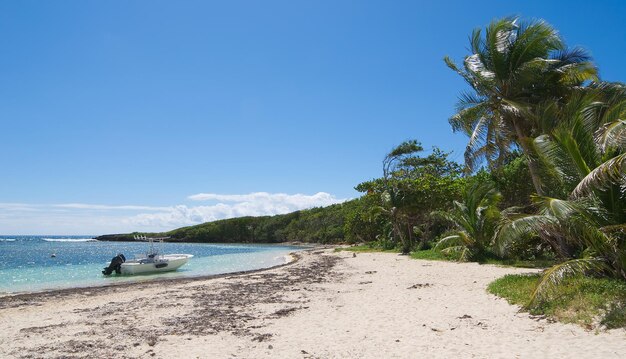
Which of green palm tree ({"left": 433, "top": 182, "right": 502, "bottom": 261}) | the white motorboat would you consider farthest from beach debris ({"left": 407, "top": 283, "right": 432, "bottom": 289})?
the white motorboat

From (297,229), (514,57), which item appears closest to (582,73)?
(514,57)

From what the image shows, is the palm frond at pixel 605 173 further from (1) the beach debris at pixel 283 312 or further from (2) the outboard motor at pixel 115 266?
(2) the outboard motor at pixel 115 266

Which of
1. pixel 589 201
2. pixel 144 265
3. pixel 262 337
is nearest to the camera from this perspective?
pixel 262 337

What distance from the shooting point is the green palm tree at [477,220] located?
19078mm

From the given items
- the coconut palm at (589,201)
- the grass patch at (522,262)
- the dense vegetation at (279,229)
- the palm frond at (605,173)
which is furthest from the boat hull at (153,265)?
the dense vegetation at (279,229)

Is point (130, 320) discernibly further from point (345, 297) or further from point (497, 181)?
point (497, 181)

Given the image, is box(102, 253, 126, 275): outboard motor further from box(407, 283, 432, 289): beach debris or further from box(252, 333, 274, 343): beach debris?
box(252, 333, 274, 343): beach debris

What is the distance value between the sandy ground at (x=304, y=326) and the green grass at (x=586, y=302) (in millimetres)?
331

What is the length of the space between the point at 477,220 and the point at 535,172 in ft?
19.6

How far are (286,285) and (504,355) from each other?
10.5 metres

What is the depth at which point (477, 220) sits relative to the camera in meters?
19.1

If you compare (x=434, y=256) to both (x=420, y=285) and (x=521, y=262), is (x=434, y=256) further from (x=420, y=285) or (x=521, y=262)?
(x=420, y=285)

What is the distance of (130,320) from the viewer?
9.86 m

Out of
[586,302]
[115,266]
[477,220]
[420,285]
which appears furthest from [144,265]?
[586,302]
